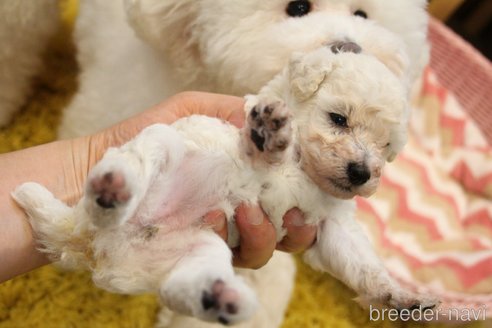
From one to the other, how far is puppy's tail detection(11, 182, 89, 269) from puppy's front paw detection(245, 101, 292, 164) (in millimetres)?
238

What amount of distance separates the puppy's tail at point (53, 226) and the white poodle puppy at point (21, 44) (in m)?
0.76

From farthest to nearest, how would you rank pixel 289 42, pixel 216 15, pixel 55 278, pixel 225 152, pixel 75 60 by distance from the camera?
1. pixel 75 60
2. pixel 55 278
3. pixel 216 15
4. pixel 289 42
5. pixel 225 152

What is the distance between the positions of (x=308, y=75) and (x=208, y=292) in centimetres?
32

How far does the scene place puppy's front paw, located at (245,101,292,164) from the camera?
0.58m

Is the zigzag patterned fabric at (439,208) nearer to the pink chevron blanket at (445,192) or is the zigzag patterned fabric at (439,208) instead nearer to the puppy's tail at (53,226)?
the pink chevron blanket at (445,192)

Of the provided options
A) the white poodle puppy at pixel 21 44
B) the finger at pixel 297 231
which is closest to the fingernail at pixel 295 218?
the finger at pixel 297 231

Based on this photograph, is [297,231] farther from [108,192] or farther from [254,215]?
[108,192]

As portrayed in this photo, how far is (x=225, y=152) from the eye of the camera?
677 millimetres

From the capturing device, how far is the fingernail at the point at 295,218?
738 mm

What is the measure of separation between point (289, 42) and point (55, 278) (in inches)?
32.0

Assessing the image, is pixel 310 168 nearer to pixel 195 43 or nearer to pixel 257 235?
pixel 257 235

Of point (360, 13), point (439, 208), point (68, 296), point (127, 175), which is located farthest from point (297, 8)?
point (439, 208)

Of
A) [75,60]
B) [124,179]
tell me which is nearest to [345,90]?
[124,179]

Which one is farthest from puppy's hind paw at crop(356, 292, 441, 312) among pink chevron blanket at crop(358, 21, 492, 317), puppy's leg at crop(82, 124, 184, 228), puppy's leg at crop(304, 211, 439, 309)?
pink chevron blanket at crop(358, 21, 492, 317)
